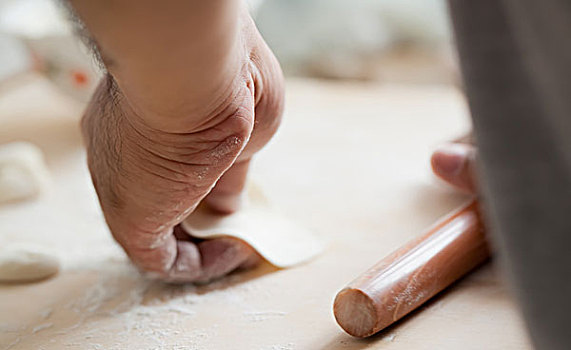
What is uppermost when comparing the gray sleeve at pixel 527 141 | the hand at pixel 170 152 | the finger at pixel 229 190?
the gray sleeve at pixel 527 141

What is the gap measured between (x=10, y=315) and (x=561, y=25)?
2.08 ft

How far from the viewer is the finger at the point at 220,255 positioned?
2.74 ft

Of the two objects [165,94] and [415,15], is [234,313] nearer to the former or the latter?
[165,94]

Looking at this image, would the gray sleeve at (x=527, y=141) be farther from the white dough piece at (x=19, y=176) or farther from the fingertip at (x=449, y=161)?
the white dough piece at (x=19, y=176)

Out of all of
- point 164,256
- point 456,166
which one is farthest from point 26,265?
point 456,166

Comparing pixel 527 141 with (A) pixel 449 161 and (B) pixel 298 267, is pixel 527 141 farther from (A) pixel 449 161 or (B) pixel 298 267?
(A) pixel 449 161

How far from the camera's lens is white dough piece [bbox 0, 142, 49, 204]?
1.11 metres

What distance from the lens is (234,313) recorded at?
2.56 feet

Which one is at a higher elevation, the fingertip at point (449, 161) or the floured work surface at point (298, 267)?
the fingertip at point (449, 161)

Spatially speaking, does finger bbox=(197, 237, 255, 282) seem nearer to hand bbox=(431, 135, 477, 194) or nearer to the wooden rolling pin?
the wooden rolling pin

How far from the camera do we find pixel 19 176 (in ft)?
3.67

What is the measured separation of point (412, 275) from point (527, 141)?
0.30m

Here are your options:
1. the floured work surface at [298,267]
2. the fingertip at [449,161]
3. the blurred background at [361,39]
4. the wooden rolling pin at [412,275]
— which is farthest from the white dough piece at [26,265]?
the blurred background at [361,39]

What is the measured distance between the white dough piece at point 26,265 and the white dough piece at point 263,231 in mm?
170
